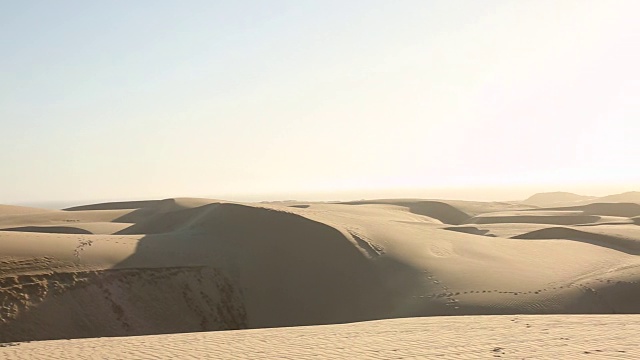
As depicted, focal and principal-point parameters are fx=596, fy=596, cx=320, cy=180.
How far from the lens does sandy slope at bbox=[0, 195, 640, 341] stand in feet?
50.3

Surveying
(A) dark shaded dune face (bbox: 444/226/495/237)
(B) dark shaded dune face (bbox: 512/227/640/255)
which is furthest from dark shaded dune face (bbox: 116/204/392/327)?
(A) dark shaded dune face (bbox: 444/226/495/237)

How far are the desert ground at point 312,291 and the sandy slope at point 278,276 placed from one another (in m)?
0.05

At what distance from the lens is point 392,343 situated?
10.2 metres

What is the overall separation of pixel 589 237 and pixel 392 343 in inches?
892

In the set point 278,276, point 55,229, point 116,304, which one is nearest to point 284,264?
point 278,276

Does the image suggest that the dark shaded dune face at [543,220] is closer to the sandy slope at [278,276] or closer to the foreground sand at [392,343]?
the sandy slope at [278,276]

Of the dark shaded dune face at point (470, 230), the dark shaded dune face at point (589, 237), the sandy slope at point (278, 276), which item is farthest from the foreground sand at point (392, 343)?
the dark shaded dune face at point (470, 230)

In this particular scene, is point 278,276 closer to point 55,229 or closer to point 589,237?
point 55,229

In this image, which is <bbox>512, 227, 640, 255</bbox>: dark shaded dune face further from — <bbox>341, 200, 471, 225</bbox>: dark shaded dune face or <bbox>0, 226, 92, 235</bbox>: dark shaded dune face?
<bbox>0, 226, 92, 235</bbox>: dark shaded dune face

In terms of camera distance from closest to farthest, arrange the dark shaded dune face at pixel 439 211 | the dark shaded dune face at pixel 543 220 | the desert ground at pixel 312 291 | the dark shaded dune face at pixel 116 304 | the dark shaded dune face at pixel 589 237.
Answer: the desert ground at pixel 312 291 → the dark shaded dune face at pixel 116 304 → the dark shaded dune face at pixel 589 237 → the dark shaded dune face at pixel 543 220 → the dark shaded dune face at pixel 439 211

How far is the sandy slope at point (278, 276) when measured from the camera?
15.3m

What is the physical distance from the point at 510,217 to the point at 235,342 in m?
39.6

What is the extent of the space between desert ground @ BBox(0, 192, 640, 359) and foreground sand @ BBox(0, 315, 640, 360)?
40 millimetres

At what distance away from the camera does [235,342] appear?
10.9 m
